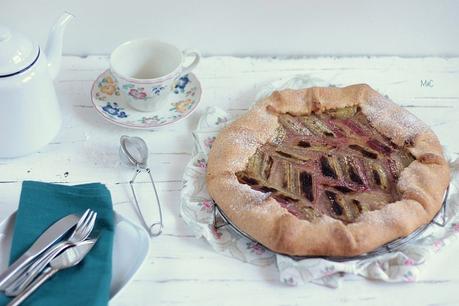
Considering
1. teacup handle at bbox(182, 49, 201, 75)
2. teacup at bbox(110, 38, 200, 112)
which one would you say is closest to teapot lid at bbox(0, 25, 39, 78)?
teacup at bbox(110, 38, 200, 112)

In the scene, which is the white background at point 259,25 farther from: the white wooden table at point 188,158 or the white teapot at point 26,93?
the white teapot at point 26,93

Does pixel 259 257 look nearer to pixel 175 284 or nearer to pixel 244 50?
pixel 175 284

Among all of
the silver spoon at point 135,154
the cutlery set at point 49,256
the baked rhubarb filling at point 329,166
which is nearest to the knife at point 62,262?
the cutlery set at point 49,256

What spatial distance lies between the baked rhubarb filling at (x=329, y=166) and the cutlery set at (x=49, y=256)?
0.77 ft

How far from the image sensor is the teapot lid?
82 centimetres

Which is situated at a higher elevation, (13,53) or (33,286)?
(13,53)

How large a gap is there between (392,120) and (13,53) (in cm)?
57

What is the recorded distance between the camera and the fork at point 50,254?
0.67m

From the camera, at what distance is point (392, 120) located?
912 mm

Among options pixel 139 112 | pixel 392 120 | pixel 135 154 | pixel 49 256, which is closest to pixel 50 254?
pixel 49 256

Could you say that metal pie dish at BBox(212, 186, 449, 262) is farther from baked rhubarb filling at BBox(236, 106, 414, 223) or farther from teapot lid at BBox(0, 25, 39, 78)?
teapot lid at BBox(0, 25, 39, 78)

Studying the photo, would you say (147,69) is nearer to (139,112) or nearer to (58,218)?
(139,112)

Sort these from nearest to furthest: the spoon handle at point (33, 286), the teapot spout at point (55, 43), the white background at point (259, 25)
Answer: the spoon handle at point (33, 286) → the teapot spout at point (55, 43) → the white background at point (259, 25)

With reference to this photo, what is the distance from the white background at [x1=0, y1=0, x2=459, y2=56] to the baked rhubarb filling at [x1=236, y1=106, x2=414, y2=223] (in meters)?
0.23
